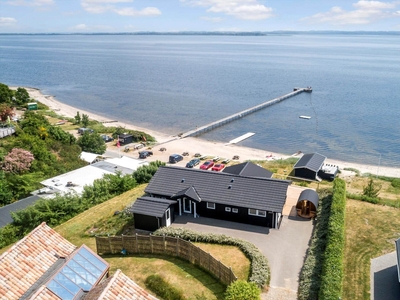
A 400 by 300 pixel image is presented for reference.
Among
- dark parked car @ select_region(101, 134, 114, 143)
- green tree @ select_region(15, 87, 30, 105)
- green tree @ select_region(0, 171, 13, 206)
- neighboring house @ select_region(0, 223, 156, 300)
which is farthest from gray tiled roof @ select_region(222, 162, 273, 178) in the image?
green tree @ select_region(15, 87, 30, 105)

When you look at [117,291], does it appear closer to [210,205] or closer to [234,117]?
[210,205]

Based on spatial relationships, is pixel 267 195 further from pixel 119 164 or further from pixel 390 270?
pixel 119 164

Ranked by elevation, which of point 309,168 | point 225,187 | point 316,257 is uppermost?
point 225,187

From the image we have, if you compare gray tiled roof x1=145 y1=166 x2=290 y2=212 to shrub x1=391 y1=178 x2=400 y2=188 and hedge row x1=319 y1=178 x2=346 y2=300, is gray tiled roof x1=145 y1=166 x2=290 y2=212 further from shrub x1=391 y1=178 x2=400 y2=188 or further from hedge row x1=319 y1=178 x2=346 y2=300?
shrub x1=391 y1=178 x2=400 y2=188

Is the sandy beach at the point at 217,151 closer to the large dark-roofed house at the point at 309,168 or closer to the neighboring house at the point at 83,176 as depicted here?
the large dark-roofed house at the point at 309,168

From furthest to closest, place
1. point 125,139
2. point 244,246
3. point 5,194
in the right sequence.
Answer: point 125,139 → point 5,194 → point 244,246

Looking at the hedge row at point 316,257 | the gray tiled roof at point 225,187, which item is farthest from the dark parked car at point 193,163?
the hedge row at point 316,257

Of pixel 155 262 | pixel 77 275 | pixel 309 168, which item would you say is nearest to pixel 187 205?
pixel 155 262

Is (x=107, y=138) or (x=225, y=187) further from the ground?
(x=225, y=187)
